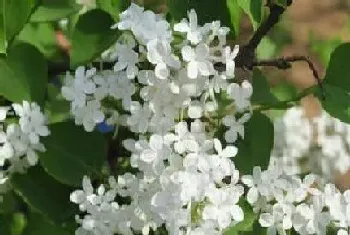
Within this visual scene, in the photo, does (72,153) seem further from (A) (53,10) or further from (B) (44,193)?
(A) (53,10)

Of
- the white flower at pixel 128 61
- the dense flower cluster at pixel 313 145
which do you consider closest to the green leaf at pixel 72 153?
the white flower at pixel 128 61

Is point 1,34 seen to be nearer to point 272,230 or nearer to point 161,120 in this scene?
point 161,120

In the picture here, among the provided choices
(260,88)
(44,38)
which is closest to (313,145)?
(260,88)

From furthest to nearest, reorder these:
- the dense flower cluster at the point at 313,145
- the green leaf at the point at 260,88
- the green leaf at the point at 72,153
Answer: the dense flower cluster at the point at 313,145, the green leaf at the point at 260,88, the green leaf at the point at 72,153

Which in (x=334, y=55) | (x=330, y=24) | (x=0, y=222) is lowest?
(x=330, y=24)

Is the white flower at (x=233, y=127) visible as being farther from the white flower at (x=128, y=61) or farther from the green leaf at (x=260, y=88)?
the green leaf at (x=260, y=88)

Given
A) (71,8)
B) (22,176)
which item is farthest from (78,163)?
(71,8)

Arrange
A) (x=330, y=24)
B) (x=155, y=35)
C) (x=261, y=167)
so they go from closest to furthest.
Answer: (x=155, y=35) < (x=261, y=167) < (x=330, y=24)
